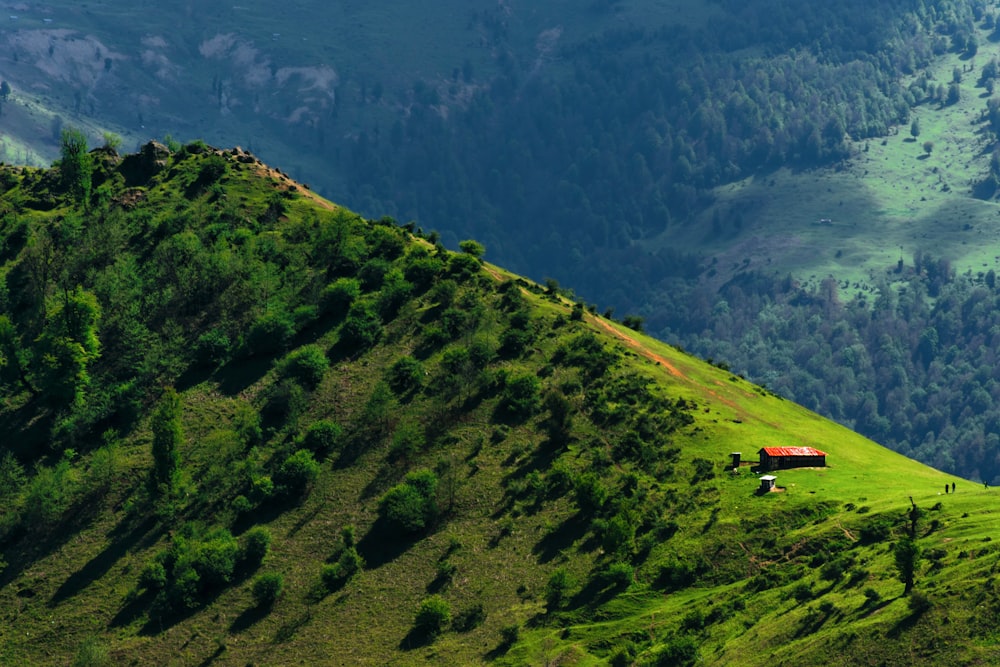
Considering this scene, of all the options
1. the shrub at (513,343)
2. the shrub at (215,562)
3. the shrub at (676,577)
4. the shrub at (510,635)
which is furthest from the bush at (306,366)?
the shrub at (676,577)

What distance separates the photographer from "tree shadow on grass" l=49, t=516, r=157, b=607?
146000 millimetres

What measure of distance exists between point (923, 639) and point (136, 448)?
341ft

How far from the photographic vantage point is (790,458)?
154625mm

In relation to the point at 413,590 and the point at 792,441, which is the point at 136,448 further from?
the point at 792,441

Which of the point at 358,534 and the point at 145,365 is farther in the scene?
the point at 145,365

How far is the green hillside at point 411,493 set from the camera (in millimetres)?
123562

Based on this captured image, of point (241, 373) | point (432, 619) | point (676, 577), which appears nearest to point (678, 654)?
point (676, 577)

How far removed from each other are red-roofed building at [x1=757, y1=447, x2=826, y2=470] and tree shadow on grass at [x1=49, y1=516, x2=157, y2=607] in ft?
242

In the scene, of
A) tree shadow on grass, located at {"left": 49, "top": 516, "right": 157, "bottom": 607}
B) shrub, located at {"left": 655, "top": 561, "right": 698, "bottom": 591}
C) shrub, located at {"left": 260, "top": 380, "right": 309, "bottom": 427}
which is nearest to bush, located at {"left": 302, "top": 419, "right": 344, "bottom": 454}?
shrub, located at {"left": 260, "top": 380, "right": 309, "bottom": 427}

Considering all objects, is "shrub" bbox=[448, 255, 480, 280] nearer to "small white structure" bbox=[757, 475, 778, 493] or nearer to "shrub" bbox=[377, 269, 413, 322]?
"shrub" bbox=[377, 269, 413, 322]

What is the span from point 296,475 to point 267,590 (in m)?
19.1

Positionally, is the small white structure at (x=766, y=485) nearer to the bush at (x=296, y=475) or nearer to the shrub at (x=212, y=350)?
the bush at (x=296, y=475)

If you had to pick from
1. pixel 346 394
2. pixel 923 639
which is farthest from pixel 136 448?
pixel 923 639

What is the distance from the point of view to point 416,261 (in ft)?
644
